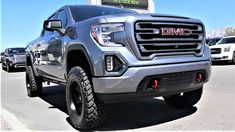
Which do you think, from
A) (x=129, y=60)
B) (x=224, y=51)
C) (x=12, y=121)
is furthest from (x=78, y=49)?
(x=224, y=51)

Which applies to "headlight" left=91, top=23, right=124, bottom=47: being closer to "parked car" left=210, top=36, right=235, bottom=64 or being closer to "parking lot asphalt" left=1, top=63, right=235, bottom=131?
"parking lot asphalt" left=1, top=63, right=235, bottom=131

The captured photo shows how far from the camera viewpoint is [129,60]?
428 centimetres

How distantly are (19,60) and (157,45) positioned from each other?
17.9 meters

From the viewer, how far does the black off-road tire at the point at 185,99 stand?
5712 millimetres

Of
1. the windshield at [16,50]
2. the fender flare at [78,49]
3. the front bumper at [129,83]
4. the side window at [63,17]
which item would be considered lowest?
the windshield at [16,50]

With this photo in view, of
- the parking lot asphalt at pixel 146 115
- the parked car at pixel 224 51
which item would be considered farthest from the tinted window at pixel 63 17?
the parked car at pixel 224 51

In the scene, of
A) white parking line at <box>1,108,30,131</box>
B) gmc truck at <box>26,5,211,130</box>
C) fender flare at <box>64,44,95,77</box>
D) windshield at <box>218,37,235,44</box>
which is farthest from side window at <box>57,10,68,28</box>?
windshield at <box>218,37,235,44</box>

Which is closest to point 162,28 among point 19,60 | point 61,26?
point 61,26

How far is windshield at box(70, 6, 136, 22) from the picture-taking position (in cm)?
582

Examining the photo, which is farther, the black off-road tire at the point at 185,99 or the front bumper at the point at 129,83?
the black off-road tire at the point at 185,99

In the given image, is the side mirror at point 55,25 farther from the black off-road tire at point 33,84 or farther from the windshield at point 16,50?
the windshield at point 16,50

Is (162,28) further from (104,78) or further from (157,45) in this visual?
(104,78)

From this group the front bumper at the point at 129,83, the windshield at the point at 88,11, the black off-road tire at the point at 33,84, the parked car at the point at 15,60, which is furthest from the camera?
the parked car at the point at 15,60

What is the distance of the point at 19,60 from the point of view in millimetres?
21234
